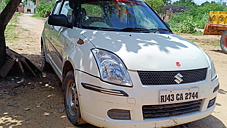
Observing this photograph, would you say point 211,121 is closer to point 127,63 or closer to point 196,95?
point 196,95

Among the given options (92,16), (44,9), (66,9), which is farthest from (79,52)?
(44,9)

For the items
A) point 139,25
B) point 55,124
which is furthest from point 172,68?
point 55,124

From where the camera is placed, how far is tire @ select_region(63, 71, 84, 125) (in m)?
2.71

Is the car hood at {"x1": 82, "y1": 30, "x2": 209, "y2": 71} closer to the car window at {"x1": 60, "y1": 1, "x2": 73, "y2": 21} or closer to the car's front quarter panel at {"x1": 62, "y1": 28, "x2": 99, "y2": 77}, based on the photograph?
the car's front quarter panel at {"x1": 62, "y1": 28, "x2": 99, "y2": 77}

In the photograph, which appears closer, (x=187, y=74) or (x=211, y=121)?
(x=187, y=74)

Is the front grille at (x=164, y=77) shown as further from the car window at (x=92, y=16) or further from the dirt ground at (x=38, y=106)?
the car window at (x=92, y=16)

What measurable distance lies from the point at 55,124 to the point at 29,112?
56 centimetres

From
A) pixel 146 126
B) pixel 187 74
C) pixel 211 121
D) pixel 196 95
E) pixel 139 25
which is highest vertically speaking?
pixel 139 25

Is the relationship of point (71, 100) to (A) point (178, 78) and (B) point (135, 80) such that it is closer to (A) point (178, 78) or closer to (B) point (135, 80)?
(B) point (135, 80)

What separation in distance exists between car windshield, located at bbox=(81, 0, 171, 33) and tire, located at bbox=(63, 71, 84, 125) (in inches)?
32.6

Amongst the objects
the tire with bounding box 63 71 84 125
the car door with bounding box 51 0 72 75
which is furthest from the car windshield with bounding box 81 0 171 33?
the tire with bounding box 63 71 84 125

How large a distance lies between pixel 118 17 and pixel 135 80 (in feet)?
4.81

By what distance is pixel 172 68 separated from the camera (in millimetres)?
2424

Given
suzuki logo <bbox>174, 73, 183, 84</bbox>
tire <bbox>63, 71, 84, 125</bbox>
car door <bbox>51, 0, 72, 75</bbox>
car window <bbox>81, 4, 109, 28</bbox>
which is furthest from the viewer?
car door <bbox>51, 0, 72, 75</bbox>
